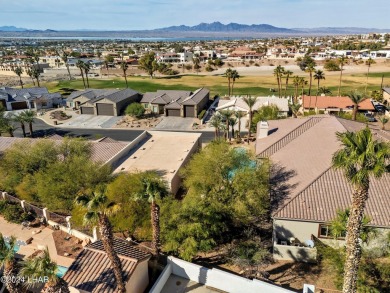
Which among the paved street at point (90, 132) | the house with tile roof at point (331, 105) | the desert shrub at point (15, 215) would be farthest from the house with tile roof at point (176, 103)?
the desert shrub at point (15, 215)

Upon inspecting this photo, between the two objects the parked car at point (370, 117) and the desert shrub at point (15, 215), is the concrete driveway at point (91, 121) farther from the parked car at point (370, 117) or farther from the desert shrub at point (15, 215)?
the parked car at point (370, 117)

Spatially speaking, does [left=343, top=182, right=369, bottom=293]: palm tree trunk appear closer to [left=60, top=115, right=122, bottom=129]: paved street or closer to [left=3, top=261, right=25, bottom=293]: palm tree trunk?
[left=3, top=261, right=25, bottom=293]: palm tree trunk

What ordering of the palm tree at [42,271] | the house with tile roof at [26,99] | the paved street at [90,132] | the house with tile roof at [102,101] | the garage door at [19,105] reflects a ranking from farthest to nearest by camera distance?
1. the garage door at [19,105]
2. the house with tile roof at [26,99]
3. the house with tile roof at [102,101]
4. the paved street at [90,132]
5. the palm tree at [42,271]

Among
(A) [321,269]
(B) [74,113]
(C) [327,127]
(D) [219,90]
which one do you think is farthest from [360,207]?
(D) [219,90]

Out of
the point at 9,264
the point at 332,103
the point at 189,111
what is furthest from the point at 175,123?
the point at 9,264

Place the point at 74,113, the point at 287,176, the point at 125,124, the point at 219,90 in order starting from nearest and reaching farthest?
the point at 287,176 → the point at 125,124 → the point at 74,113 → the point at 219,90

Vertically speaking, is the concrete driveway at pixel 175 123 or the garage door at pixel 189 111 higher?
the garage door at pixel 189 111

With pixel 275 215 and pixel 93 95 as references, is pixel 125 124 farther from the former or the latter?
pixel 275 215
